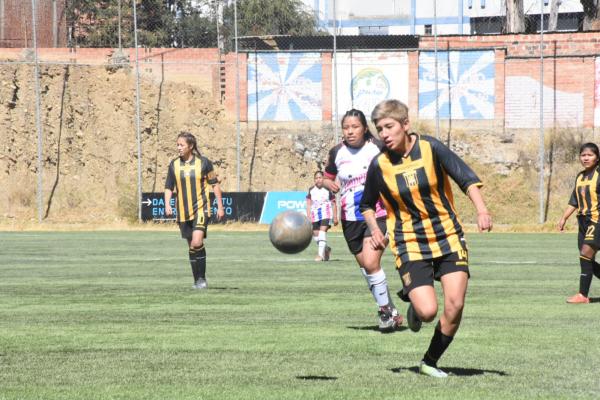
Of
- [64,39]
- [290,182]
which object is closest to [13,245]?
[290,182]

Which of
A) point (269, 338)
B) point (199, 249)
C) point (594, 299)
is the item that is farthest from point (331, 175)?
point (594, 299)

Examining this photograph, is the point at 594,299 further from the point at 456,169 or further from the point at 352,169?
the point at 456,169

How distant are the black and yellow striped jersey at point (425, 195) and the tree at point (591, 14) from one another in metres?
42.8

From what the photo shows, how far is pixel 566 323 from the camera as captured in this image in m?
11.4

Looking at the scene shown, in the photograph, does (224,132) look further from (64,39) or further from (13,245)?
(13,245)

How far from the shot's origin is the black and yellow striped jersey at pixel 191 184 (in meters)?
15.5

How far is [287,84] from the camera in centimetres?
4475

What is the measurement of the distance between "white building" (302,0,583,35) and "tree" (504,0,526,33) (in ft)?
3.73

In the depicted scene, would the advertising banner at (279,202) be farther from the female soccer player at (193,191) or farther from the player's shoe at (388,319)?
the player's shoe at (388,319)

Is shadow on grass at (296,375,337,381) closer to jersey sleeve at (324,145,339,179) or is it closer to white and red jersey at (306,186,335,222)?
jersey sleeve at (324,145,339,179)

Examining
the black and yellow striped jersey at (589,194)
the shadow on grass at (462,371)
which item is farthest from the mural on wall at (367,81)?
the shadow on grass at (462,371)

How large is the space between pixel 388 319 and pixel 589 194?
449cm

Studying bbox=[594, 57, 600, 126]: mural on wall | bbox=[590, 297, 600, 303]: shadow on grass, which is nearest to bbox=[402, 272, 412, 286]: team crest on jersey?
bbox=[590, 297, 600, 303]: shadow on grass

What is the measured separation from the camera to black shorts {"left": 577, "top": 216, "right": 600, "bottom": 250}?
14.0 m
